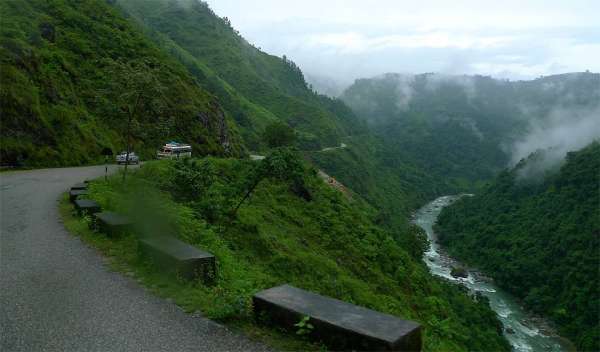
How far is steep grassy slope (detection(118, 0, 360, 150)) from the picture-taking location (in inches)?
4894

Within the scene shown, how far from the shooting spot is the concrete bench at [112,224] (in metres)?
13.0

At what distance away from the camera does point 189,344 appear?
258 inches

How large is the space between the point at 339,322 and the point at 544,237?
367 ft

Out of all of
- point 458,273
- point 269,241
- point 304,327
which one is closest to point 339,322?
point 304,327

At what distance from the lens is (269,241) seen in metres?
21.5

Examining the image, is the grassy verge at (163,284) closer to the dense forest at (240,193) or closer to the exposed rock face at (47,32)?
the dense forest at (240,193)

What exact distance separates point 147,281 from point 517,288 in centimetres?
8875

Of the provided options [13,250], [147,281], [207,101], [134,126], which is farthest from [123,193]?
[207,101]

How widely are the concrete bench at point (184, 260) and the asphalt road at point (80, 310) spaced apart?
744 mm

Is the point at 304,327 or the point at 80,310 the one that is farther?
the point at 80,310

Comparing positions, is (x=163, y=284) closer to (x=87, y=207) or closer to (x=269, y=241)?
(x=87, y=207)

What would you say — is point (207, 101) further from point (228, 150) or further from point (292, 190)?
point (292, 190)

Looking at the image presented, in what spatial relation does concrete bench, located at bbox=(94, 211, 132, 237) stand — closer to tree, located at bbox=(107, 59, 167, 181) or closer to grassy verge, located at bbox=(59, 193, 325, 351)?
grassy verge, located at bbox=(59, 193, 325, 351)

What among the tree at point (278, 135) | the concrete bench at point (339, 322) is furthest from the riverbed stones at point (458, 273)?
the concrete bench at point (339, 322)
